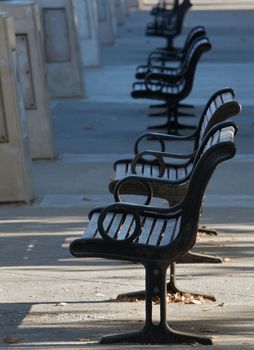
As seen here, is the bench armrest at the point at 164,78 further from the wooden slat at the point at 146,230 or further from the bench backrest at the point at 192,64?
the wooden slat at the point at 146,230

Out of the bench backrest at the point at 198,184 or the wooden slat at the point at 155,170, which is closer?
the bench backrest at the point at 198,184

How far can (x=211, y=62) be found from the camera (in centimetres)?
2248

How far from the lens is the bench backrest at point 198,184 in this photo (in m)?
5.87

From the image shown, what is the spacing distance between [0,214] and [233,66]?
12311 millimetres

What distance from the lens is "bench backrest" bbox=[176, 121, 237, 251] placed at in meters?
5.87

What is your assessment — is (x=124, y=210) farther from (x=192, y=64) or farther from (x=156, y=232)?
(x=192, y=64)

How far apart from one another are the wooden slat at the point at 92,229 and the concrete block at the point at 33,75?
18.8 feet

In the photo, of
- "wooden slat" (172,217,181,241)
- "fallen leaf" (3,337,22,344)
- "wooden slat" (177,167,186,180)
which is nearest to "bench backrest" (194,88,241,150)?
"wooden slat" (177,167,186,180)

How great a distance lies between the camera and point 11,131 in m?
10.0

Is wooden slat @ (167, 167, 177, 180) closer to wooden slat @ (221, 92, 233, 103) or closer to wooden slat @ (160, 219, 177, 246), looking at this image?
wooden slat @ (221, 92, 233, 103)

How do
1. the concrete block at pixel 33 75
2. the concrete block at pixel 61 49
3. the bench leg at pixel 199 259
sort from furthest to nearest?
the concrete block at pixel 61 49 < the concrete block at pixel 33 75 < the bench leg at pixel 199 259

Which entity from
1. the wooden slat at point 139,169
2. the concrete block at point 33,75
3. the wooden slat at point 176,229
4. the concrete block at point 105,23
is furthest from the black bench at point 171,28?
the wooden slat at point 176,229

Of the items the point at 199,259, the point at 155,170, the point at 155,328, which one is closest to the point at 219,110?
the point at 199,259

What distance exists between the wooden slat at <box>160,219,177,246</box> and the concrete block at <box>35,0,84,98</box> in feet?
36.8
